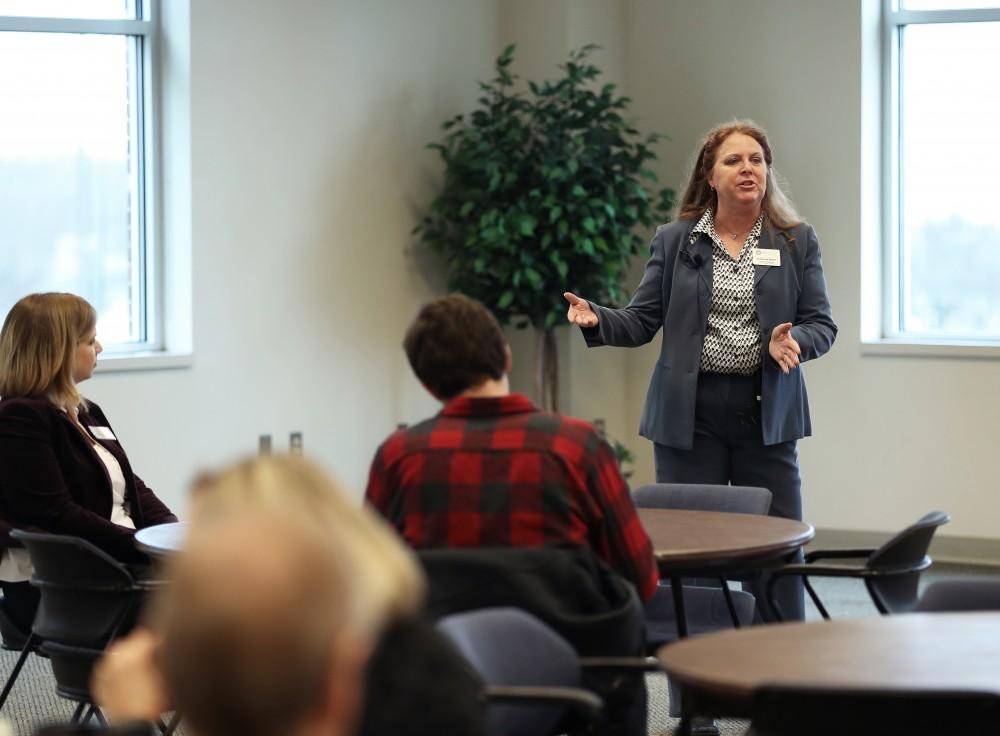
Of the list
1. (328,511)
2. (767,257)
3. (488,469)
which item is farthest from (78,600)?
(328,511)

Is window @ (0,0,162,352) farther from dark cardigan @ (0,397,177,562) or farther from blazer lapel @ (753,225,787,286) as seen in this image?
blazer lapel @ (753,225,787,286)

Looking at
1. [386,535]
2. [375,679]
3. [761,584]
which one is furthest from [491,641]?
[761,584]

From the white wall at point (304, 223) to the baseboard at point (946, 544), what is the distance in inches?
89.3

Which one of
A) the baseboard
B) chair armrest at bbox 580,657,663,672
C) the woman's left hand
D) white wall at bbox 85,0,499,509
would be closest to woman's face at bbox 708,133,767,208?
the woman's left hand

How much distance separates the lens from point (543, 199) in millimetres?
6965

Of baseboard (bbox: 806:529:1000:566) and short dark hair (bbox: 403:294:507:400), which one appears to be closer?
short dark hair (bbox: 403:294:507:400)

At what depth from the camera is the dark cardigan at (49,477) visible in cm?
379

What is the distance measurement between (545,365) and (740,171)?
316 centimetres

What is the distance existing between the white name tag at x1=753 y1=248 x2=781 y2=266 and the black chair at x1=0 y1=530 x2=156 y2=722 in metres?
2.12

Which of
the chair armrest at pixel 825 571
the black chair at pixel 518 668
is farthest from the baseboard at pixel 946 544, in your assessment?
the black chair at pixel 518 668

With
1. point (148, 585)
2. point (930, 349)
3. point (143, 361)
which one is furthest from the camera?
point (930, 349)

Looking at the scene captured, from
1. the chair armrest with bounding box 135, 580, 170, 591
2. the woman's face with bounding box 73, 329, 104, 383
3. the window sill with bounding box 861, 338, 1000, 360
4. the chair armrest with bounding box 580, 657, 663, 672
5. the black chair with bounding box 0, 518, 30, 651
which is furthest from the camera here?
the window sill with bounding box 861, 338, 1000, 360

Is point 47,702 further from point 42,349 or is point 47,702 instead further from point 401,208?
point 401,208

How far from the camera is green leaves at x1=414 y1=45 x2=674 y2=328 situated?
273 inches
